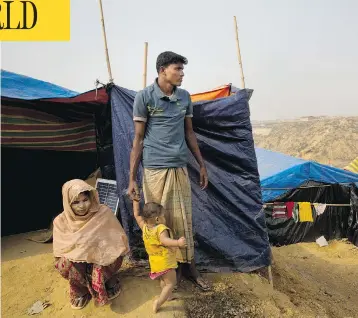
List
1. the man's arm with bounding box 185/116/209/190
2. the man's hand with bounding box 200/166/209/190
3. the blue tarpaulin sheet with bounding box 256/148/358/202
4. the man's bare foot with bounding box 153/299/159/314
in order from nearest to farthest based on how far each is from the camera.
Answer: the man's bare foot with bounding box 153/299/159/314 < the man's arm with bounding box 185/116/209/190 < the man's hand with bounding box 200/166/209/190 < the blue tarpaulin sheet with bounding box 256/148/358/202

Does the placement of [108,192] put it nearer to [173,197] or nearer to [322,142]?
[173,197]

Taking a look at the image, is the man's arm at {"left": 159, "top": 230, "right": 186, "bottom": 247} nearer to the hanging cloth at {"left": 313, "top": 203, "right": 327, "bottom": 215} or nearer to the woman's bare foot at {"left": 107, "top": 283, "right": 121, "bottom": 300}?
the woman's bare foot at {"left": 107, "top": 283, "right": 121, "bottom": 300}

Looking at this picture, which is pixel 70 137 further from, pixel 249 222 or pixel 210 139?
pixel 249 222

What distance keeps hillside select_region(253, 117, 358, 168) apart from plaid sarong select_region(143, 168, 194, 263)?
26.0 metres

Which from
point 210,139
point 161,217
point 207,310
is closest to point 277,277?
point 207,310

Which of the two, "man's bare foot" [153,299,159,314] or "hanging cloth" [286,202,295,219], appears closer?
"man's bare foot" [153,299,159,314]

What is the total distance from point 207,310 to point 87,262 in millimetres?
1174

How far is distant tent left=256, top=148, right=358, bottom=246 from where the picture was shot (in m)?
7.98

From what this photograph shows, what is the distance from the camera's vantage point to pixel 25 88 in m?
4.05

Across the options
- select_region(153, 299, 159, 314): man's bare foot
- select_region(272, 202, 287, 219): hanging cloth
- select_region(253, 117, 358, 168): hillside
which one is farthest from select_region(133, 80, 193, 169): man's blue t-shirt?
select_region(253, 117, 358, 168): hillside

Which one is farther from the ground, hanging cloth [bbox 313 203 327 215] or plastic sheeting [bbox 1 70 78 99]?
plastic sheeting [bbox 1 70 78 99]

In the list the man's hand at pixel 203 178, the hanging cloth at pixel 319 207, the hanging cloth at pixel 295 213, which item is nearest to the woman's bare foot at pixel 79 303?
the man's hand at pixel 203 178

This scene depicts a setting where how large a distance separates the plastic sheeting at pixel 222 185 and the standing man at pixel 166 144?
0.57 m

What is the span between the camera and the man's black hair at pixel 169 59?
267 cm
